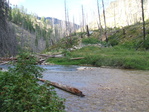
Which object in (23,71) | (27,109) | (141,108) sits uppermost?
(23,71)

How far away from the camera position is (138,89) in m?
8.83

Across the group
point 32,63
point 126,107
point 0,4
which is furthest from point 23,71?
point 0,4

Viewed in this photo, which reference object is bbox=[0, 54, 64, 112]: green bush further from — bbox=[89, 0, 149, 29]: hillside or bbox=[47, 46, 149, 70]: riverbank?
bbox=[89, 0, 149, 29]: hillside

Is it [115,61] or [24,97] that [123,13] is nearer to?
[115,61]

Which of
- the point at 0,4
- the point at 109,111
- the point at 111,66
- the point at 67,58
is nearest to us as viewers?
the point at 109,111

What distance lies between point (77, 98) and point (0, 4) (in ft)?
38.7

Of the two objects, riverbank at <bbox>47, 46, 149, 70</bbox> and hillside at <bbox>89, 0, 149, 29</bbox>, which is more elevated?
hillside at <bbox>89, 0, 149, 29</bbox>

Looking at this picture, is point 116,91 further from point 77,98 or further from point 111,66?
point 111,66

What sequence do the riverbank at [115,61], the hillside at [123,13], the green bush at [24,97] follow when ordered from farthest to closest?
the hillside at [123,13] < the riverbank at [115,61] < the green bush at [24,97]

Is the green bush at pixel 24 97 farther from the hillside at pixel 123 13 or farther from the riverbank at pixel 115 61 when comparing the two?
the hillside at pixel 123 13

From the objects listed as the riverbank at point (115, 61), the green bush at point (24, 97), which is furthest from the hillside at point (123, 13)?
the green bush at point (24, 97)

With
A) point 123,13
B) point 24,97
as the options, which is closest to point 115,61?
point 24,97

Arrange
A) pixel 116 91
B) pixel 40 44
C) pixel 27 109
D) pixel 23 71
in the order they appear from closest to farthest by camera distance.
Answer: pixel 27 109 < pixel 23 71 < pixel 116 91 < pixel 40 44

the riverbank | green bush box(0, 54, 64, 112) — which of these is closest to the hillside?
the riverbank
